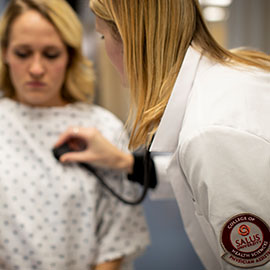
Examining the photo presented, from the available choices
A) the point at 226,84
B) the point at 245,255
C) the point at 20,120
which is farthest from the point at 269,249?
the point at 20,120

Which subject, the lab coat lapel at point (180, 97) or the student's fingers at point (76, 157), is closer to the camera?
the lab coat lapel at point (180, 97)

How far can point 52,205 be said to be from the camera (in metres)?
1.34

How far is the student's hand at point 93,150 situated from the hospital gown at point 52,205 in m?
0.05

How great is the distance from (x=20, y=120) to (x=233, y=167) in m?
0.95

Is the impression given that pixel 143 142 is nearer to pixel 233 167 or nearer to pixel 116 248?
pixel 233 167

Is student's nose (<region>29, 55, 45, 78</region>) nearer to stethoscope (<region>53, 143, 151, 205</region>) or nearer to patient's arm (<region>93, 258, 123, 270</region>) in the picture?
stethoscope (<region>53, 143, 151, 205</region>)

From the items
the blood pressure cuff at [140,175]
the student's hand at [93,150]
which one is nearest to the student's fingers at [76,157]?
the student's hand at [93,150]

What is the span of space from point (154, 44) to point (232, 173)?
362mm

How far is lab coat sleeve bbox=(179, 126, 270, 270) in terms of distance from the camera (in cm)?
74

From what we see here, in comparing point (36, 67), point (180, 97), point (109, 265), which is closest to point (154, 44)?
point (180, 97)

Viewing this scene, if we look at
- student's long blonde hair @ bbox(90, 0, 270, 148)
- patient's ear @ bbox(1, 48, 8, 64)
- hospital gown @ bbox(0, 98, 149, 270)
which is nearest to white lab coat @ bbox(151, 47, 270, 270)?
student's long blonde hair @ bbox(90, 0, 270, 148)

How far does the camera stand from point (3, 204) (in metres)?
1.30

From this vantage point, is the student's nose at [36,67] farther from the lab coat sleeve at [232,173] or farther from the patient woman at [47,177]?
the lab coat sleeve at [232,173]

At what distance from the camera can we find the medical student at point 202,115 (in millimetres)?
750
